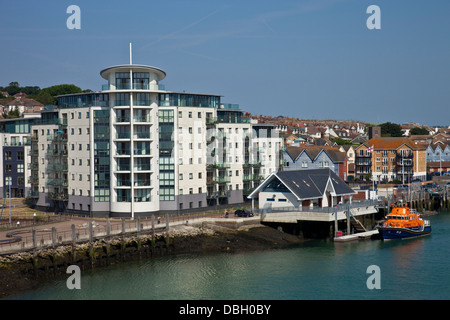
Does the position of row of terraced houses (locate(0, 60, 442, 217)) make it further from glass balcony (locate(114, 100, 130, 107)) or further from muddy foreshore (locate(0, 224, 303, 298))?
muddy foreshore (locate(0, 224, 303, 298))

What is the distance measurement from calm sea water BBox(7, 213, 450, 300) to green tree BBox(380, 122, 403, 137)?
4442 inches

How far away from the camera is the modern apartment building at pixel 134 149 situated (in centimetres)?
6184

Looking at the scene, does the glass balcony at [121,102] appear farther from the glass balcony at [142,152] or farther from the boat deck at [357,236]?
the boat deck at [357,236]

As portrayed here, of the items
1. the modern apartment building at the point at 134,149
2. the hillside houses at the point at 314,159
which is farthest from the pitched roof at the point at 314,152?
the modern apartment building at the point at 134,149

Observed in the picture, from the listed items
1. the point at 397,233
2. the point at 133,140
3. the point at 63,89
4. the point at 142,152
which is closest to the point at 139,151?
Result: the point at 142,152

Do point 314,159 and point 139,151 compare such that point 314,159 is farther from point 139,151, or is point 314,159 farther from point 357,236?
point 139,151

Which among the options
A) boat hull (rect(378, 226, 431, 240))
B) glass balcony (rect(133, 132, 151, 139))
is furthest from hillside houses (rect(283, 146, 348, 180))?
glass balcony (rect(133, 132, 151, 139))

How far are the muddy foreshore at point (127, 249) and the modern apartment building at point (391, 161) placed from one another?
5531 centimetres

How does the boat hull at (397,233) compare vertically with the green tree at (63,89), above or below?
below

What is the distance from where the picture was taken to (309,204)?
59125 millimetres

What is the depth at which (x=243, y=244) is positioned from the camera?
175 ft
